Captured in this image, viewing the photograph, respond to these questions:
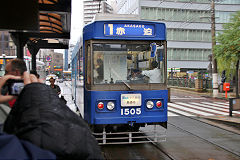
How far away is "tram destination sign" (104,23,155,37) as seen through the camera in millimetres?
6270

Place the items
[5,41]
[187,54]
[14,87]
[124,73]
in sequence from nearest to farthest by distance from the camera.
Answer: [14,87]
[5,41]
[124,73]
[187,54]

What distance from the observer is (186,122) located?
10477 mm

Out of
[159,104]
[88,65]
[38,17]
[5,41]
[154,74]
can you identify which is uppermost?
[38,17]

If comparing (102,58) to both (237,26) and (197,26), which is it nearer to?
(237,26)

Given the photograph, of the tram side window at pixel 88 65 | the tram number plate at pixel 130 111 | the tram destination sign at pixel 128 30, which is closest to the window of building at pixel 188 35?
the tram destination sign at pixel 128 30

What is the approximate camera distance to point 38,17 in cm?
414

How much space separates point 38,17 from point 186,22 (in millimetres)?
52810

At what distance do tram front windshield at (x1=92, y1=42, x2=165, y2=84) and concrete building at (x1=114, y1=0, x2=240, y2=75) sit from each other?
4608cm

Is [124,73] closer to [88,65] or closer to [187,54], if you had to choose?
[88,65]

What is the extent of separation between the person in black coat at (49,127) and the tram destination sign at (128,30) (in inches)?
198

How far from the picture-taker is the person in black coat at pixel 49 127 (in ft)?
3.79

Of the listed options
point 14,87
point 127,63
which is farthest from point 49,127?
point 127,63

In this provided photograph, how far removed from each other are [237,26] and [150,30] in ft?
44.7

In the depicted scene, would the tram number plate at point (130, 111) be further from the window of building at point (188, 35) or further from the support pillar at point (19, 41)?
the window of building at point (188, 35)
